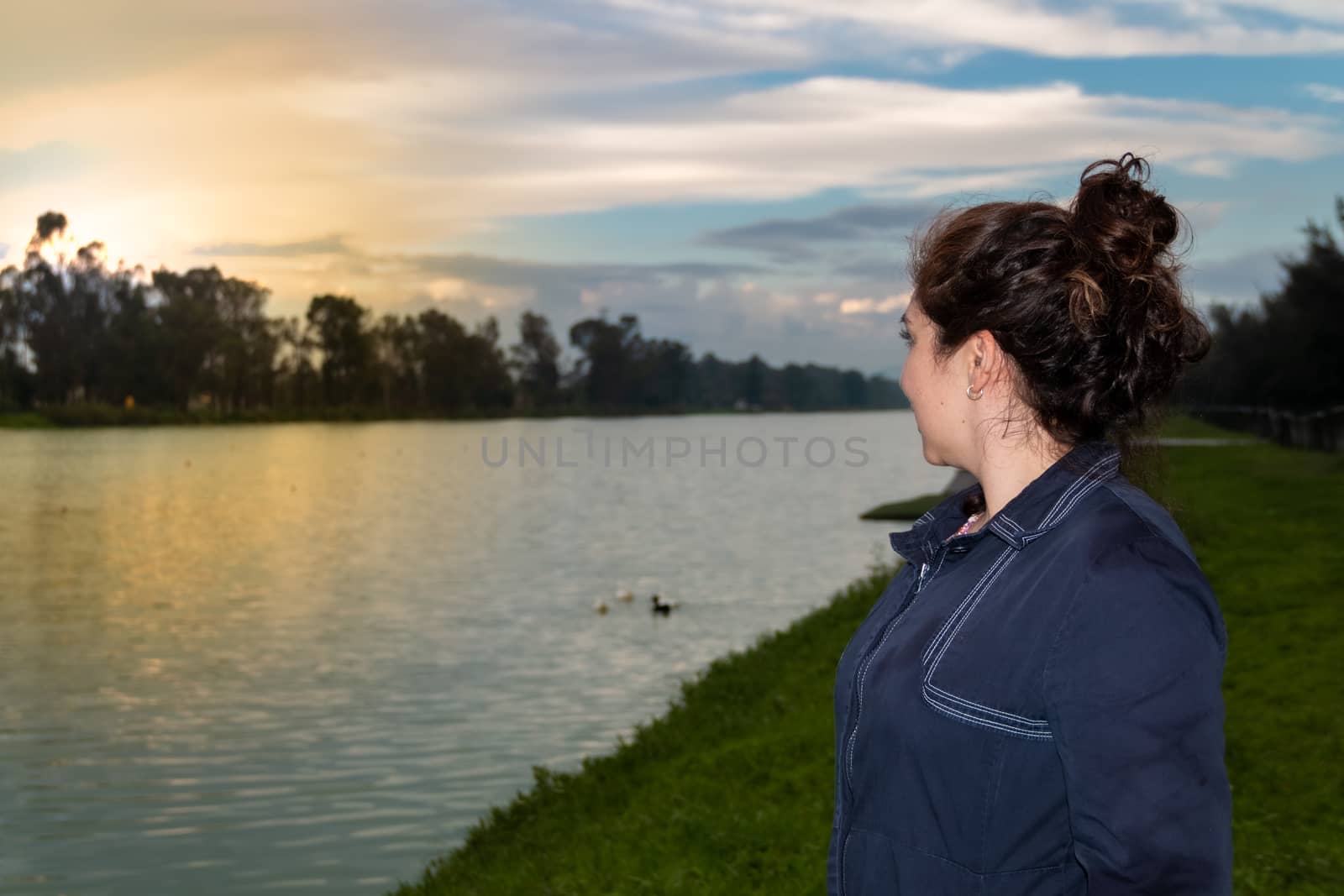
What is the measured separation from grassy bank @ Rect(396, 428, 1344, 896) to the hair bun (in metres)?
0.65

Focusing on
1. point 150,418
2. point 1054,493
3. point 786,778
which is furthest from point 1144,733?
point 150,418

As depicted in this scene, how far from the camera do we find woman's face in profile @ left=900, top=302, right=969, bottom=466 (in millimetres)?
2432

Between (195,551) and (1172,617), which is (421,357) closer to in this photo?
A: (195,551)

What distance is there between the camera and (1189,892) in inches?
77.1

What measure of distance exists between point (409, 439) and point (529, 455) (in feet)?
98.8

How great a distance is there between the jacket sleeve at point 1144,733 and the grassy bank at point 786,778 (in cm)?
93

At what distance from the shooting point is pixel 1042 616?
207 cm

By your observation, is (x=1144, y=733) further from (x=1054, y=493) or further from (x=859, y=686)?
(x=859, y=686)

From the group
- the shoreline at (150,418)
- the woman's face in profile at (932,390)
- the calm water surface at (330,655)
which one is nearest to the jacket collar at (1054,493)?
the woman's face in profile at (932,390)

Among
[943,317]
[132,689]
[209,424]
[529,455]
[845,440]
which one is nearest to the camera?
[943,317]

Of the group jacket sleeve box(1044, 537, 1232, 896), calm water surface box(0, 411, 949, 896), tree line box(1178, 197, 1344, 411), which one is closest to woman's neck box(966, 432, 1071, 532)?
jacket sleeve box(1044, 537, 1232, 896)

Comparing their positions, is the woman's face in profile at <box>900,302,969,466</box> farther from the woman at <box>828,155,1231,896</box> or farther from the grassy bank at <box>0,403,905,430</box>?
the grassy bank at <box>0,403,905,430</box>

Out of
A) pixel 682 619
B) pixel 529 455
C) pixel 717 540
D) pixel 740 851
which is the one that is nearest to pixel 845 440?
pixel 529 455

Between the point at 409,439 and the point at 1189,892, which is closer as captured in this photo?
the point at 1189,892
